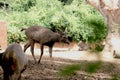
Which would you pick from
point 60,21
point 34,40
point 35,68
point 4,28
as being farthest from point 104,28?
point 60,21

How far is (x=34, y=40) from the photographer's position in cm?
1282

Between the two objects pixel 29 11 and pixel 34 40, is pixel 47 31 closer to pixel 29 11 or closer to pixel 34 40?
pixel 34 40

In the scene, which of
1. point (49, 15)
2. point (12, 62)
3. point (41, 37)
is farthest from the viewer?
Result: point (49, 15)

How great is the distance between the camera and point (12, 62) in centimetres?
577

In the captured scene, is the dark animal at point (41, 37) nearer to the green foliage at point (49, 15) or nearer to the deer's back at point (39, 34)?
the deer's back at point (39, 34)

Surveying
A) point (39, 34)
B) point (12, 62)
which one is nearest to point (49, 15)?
point (39, 34)

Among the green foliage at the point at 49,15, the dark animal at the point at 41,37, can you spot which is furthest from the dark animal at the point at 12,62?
the green foliage at the point at 49,15

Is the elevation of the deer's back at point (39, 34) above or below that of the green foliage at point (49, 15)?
below

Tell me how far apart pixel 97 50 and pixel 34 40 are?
38.3ft

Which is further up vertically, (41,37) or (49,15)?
(49,15)

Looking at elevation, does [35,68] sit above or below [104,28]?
below

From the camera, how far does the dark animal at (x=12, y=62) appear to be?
5.77 meters

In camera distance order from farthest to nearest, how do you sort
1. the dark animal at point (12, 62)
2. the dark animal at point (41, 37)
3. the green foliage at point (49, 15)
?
the green foliage at point (49, 15) → the dark animal at point (41, 37) → the dark animal at point (12, 62)

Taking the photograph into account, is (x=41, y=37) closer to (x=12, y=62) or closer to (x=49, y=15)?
(x=12, y=62)
